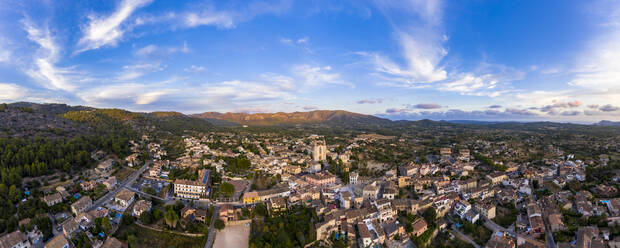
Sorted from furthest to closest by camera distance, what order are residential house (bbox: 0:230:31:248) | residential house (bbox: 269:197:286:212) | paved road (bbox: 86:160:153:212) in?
1. paved road (bbox: 86:160:153:212)
2. residential house (bbox: 269:197:286:212)
3. residential house (bbox: 0:230:31:248)

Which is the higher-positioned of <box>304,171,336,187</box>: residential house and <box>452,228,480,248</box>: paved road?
<box>304,171,336,187</box>: residential house

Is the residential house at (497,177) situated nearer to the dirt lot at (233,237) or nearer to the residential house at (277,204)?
the residential house at (277,204)

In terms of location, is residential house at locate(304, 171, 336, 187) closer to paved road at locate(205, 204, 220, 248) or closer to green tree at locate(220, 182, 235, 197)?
green tree at locate(220, 182, 235, 197)

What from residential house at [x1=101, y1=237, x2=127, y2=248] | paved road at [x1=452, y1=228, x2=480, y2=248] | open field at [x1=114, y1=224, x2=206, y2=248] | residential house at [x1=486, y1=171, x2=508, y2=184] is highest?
residential house at [x1=486, y1=171, x2=508, y2=184]

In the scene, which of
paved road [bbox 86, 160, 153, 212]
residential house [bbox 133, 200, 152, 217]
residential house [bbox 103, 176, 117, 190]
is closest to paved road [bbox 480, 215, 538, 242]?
residential house [bbox 133, 200, 152, 217]

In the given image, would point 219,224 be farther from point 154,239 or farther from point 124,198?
point 124,198

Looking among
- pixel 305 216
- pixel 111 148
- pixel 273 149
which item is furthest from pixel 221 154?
pixel 305 216

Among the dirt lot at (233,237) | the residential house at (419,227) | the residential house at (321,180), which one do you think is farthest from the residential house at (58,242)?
the residential house at (419,227)

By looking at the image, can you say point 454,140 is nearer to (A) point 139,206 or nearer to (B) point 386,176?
(B) point 386,176
